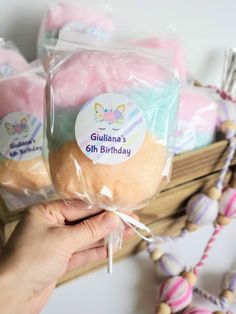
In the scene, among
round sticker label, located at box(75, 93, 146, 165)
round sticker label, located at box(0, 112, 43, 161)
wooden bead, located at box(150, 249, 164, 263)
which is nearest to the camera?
round sticker label, located at box(75, 93, 146, 165)

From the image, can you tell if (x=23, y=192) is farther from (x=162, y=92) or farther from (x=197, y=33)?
(x=197, y=33)

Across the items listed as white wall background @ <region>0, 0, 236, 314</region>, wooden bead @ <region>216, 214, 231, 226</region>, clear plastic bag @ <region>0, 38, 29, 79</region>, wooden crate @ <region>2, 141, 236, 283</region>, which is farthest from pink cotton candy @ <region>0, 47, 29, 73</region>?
wooden bead @ <region>216, 214, 231, 226</region>

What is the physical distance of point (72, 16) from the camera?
760 mm

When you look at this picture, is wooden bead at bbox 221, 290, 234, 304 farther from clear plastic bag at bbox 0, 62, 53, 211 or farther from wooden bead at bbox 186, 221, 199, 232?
clear plastic bag at bbox 0, 62, 53, 211

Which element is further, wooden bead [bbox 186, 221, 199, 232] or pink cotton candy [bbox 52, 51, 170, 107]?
wooden bead [bbox 186, 221, 199, 232]

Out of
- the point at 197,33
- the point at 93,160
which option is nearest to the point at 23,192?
the point at 93,160

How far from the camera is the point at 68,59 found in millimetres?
484

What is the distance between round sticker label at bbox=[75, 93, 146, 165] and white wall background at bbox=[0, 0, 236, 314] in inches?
12.1

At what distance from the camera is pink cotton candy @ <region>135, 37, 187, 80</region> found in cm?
74

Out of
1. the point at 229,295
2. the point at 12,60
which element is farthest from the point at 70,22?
the point at 229,295

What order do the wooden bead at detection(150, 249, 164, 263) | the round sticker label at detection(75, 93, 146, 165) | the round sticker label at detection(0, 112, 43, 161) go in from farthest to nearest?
the wooden bead at detection(150, 249, 164, 263)
the round sticker label at detection(0, 112, 43, 161)
the round sticker label at detection(75, 93, 146, 165)

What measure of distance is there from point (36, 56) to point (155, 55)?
1.33ft

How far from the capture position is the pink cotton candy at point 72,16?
2.47 feet

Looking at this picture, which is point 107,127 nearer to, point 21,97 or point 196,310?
point 21,97
